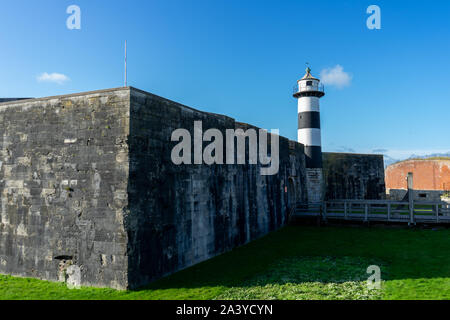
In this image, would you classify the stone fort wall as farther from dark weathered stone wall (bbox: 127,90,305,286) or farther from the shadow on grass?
the shadow on grass

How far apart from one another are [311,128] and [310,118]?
0.55m

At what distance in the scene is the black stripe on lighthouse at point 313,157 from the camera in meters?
18.2

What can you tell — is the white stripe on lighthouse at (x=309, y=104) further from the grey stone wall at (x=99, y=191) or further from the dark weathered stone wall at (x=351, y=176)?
the grey stone wall at (x=99, y=191)

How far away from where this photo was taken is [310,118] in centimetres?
1795

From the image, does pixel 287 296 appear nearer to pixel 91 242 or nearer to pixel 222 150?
pixel 91 242

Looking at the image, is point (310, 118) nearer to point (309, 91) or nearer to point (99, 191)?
point (309, 91)

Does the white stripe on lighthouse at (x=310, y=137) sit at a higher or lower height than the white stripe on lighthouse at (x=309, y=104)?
lower

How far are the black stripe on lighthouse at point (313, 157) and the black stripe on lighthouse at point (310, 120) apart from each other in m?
1.17

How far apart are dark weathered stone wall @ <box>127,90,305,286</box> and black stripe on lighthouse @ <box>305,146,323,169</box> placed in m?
7.09

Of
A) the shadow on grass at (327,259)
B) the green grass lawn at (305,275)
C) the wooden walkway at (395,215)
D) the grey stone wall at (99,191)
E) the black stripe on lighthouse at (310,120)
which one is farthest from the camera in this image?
the black stripe on lighthouse at (310,120)

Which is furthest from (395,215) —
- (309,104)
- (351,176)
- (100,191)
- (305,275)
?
(100,191)

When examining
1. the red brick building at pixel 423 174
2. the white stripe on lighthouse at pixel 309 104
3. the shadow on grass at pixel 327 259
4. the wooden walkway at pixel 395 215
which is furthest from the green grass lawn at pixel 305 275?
the red brick building at pixel 423 174

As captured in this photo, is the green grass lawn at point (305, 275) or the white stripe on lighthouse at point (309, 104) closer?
the green grass lawn at point (305, 275)

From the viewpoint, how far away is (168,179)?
7.76 metres
